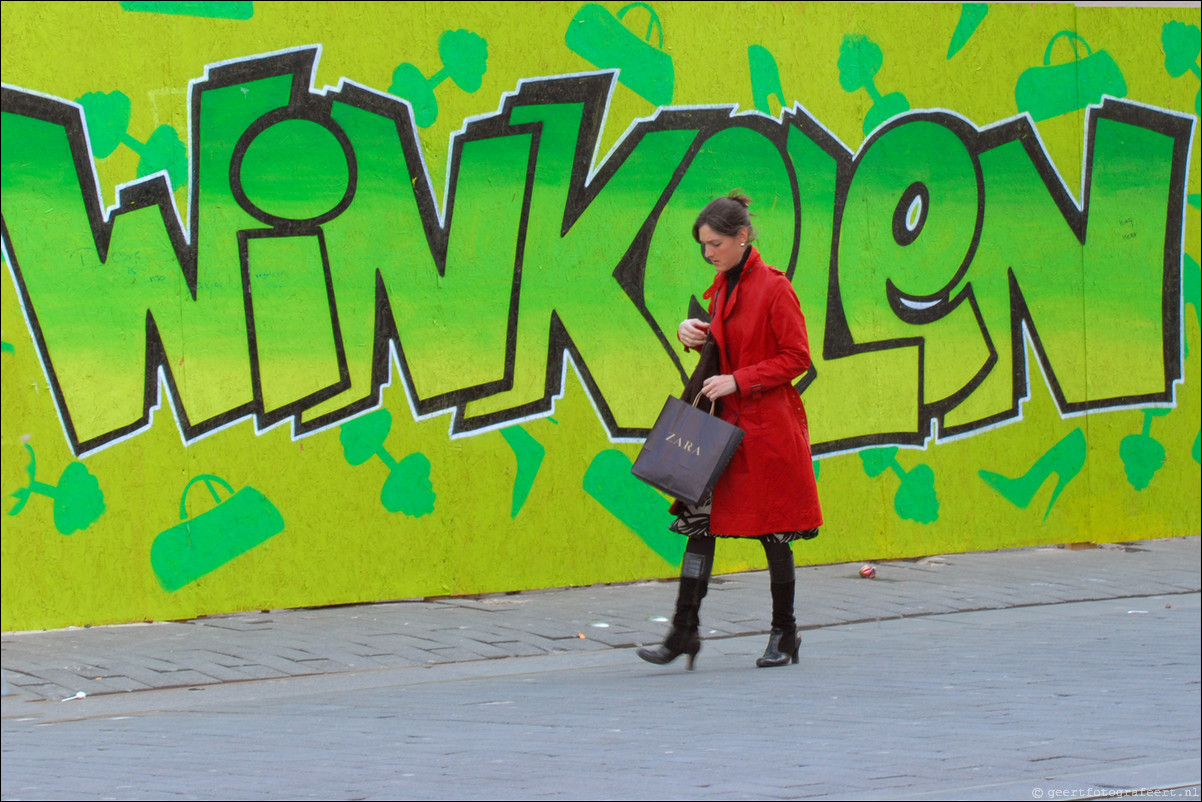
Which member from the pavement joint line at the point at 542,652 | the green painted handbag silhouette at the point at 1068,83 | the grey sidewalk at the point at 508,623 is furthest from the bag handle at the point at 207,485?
the green painted handbag silhouette at the point at 1068,83

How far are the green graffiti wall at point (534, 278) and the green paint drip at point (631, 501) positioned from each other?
0.7 inches

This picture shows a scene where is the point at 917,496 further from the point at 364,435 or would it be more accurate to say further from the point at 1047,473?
the point at 364,435

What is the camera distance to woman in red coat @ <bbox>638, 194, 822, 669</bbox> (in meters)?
6.41

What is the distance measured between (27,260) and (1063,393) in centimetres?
597

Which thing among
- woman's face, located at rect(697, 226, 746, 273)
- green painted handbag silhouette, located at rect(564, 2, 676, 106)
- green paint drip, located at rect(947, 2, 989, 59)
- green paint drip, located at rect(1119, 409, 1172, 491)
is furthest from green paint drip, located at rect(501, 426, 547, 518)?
green paint drip, located at rect(1119, 409, 1172, 491)

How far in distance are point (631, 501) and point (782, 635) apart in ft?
7.62

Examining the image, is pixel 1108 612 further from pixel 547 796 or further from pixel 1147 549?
pixel 547 796

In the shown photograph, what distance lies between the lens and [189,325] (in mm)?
7973

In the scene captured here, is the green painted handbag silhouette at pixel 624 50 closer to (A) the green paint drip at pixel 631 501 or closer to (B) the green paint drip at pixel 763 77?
(B) the green paint drip at pixel 763 77

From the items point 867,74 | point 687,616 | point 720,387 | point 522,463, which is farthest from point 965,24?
point 687,616

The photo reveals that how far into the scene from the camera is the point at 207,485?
8.05m

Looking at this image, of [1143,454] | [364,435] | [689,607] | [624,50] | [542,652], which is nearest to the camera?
[689,607]

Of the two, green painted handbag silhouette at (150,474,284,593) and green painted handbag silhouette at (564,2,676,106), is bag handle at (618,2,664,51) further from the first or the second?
green painted handbag silhouette at (150,474,284,593)

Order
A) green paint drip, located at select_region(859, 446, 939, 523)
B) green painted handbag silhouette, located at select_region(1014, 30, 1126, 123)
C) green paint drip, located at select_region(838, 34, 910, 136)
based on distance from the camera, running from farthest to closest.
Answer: green painted handbag silhouette, located at select_region(1014, 30, 1126, 123)
green paint drip, located at select_region(859, 446, 939, 523)
green paint drip, located at select_region(838, 34, 910, 136)
